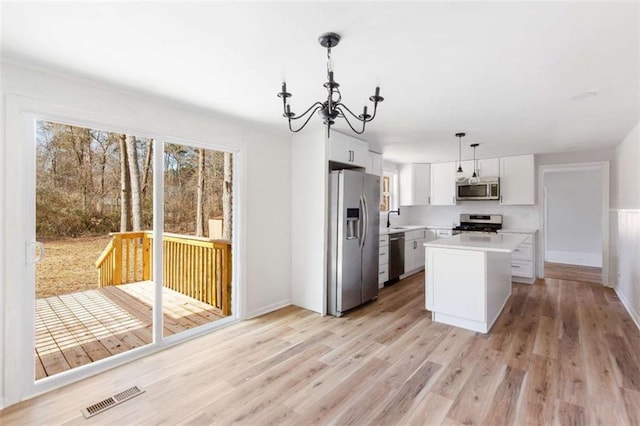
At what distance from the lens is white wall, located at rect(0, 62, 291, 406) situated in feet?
6.57

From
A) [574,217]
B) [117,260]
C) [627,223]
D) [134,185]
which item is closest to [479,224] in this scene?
[627,223]

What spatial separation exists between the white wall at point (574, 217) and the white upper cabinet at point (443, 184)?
2655mm

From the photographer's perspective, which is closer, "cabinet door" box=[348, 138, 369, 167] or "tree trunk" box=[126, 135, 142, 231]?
"tree trunk" box=[126, 135, 142, 231]

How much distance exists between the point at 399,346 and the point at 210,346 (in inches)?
70.9

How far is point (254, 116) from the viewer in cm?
318

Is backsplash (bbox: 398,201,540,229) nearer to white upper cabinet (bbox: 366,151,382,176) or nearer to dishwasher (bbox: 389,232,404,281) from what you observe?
dishwasher (bbox: 389,232,404,281)

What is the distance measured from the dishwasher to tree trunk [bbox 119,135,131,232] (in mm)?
3700

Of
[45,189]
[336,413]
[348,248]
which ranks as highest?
[45,189]

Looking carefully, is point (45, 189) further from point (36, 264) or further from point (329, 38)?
point (329, 38)

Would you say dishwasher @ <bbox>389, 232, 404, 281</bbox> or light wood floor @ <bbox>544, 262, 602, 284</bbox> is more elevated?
dishwasher @ <bbox>389, 232, 404, 281</bbox>

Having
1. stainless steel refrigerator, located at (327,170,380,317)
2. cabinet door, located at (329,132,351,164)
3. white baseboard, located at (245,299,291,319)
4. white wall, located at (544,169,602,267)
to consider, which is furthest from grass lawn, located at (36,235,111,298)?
white wall, located at (544,169,602,267)

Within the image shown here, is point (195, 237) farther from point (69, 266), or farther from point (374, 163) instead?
point (374, 163)

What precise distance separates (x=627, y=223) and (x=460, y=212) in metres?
2.65

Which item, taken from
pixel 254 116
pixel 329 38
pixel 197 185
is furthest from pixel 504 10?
pixel 197 185
